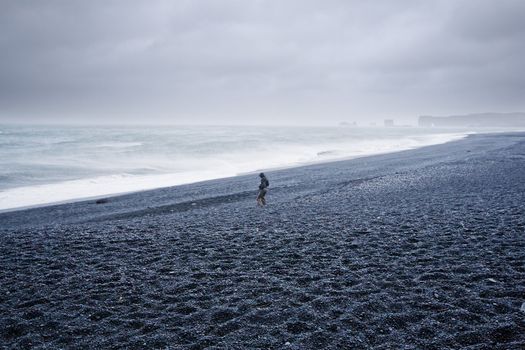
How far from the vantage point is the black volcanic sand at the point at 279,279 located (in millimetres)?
4426

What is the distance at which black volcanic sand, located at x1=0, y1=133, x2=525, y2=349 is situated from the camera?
443 centimetres

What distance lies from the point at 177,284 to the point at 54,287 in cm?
230

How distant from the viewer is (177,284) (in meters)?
6.00

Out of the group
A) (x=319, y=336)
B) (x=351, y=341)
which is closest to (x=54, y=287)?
(x=319, y=336)

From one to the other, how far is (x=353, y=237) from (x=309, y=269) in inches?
90.5

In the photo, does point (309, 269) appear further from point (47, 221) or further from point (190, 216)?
point (47, 221)

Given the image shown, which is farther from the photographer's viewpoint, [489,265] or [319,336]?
[489,265]

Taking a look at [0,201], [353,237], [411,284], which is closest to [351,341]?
[411,284]

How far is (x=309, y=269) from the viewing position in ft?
21.2

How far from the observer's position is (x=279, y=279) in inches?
239

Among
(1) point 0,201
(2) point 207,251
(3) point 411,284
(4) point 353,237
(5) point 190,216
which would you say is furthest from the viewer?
(1) point 0,201

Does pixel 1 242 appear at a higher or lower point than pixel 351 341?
higher

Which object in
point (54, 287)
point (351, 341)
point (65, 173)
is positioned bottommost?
point (351, 341)

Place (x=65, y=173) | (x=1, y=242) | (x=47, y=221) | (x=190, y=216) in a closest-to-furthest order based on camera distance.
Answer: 1. (x=1, y=242)
2. (x=190, y=216)
3. (x=47, y=221)
4. (x=65, y=173)
